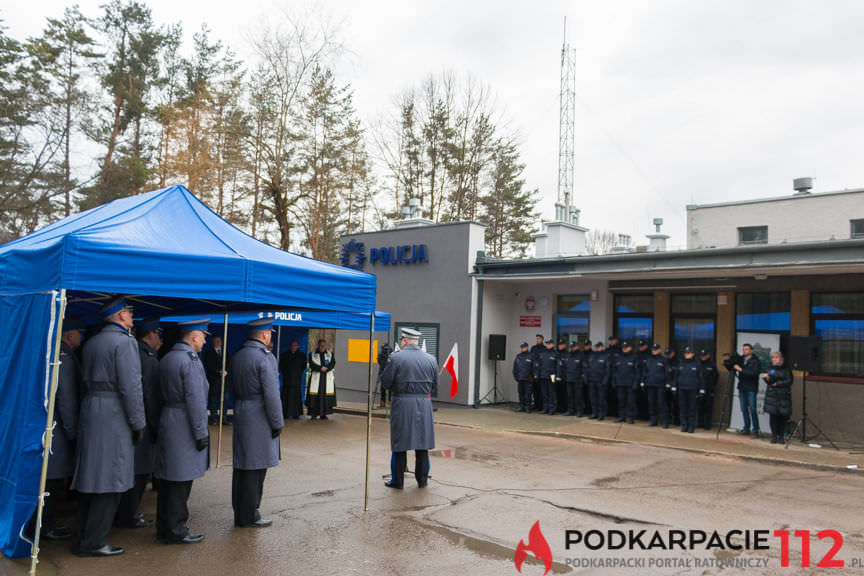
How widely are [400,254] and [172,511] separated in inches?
528

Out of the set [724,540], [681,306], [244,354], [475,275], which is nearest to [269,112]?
[475,275]

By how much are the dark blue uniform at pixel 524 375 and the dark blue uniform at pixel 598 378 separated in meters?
1.63

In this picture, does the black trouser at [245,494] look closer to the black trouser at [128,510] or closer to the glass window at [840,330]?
the black trouser at [128,510]

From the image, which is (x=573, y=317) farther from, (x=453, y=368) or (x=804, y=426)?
(x=804, y=426)

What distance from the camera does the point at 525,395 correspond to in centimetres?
1614

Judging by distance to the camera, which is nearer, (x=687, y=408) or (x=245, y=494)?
(x=245, y=494)

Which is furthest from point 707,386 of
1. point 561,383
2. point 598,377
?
point 561,383

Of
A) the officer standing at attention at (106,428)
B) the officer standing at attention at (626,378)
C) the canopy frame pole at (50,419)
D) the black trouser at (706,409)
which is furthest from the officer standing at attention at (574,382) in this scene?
the canopy frame pole at (50,419)

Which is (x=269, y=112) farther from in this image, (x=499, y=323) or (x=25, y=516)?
(x=25, y=516)

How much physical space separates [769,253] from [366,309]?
8.51 metres

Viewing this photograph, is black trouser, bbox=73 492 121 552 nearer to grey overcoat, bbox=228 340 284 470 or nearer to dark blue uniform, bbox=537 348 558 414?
grey overcoat, bbox=228 340 284 470

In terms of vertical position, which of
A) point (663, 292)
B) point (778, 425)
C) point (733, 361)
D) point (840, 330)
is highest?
point (663, 292)

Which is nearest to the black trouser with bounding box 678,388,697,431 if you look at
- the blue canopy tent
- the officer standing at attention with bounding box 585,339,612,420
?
the officer standing at attention with bounding box 585,339,612,420

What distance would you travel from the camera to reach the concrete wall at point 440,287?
1698cm
